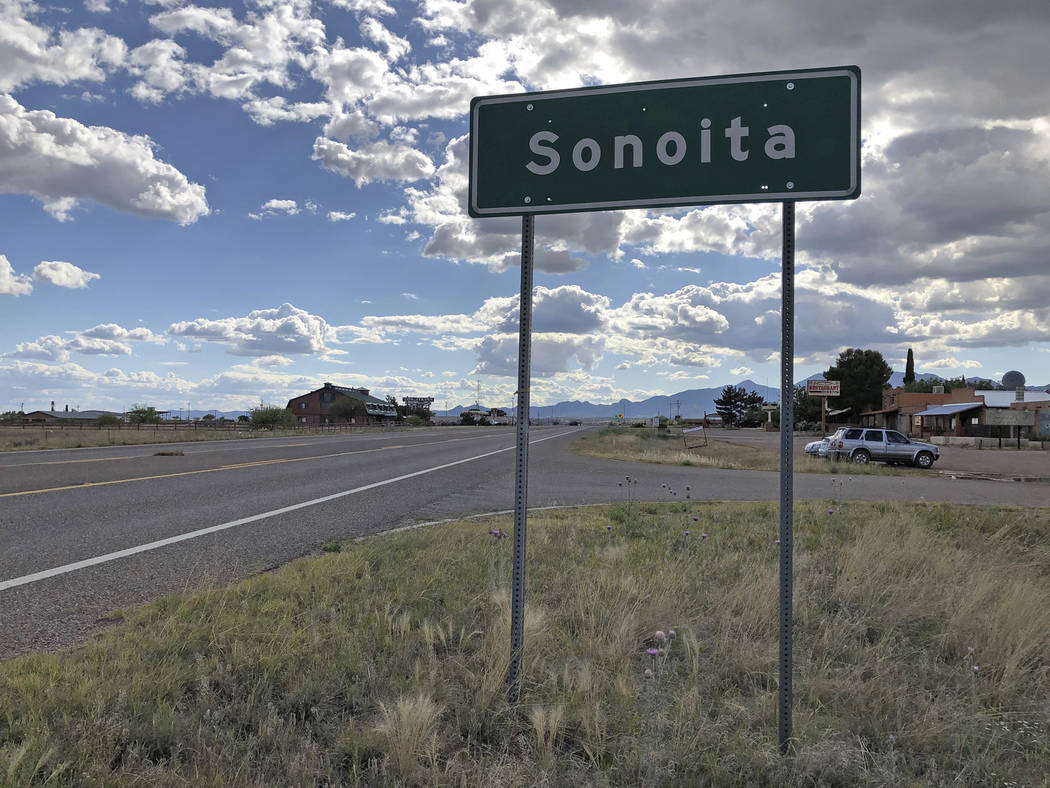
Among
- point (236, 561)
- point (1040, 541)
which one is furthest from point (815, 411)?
point (236, 561)

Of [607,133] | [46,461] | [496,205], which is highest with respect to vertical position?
[607,133]

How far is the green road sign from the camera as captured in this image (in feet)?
10.3

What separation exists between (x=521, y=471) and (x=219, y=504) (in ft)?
26.6

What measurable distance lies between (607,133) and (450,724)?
114 inches

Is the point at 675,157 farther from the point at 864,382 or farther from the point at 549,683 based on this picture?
the point at 864,382

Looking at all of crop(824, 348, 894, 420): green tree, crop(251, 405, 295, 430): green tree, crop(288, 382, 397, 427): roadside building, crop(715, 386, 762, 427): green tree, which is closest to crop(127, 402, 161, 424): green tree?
crop(251, 405, 295, 430): green tree

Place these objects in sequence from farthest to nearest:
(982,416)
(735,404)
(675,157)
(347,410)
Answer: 1. (735,404)
2. (347,410)
3. (982,416)
4. (675,157)

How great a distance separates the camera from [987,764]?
9.33 ft

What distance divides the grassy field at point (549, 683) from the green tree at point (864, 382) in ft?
284

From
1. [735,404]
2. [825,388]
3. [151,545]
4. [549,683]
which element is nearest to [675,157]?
[549,683]

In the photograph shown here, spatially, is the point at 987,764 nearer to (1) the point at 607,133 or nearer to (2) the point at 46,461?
(1) the point at 607,133

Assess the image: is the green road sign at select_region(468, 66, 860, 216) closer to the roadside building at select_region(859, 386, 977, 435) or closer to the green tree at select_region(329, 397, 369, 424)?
the roadside building at select_region(859, 386, 977, 435)

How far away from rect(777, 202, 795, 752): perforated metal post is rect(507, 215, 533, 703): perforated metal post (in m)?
1.17

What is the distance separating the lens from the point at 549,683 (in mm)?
3395
